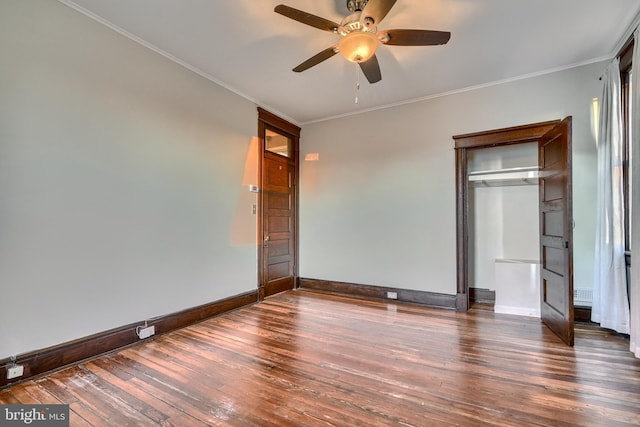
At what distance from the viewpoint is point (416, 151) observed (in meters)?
4.37

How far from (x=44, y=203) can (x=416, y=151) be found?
429 centimetres

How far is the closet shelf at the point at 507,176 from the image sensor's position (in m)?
3.82

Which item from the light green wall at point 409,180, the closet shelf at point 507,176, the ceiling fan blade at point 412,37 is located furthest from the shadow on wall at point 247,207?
the closet shelf at point 507,176

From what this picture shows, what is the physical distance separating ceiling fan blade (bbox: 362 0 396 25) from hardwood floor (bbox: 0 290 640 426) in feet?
8.81

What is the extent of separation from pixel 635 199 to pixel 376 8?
2776 millimetres

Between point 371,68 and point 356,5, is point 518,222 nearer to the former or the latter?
point 371,68

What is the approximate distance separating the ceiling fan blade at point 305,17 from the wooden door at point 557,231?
98.1 inches

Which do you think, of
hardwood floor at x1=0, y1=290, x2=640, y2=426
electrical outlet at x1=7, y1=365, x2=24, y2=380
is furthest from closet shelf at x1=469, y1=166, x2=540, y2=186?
electrical outlet at x1=7, y1=365, x2=24, y2=380

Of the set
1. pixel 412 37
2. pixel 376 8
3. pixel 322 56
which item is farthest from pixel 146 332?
pixel 412 37

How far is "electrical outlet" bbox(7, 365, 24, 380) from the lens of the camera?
2117 mm

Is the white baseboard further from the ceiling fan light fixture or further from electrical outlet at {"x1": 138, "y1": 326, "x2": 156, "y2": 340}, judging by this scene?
electrical outlet at {"x1": 138, "y1": 326, "x2": 156, "y2": 340}

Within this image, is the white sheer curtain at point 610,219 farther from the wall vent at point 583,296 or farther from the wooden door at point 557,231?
the wooden door at point 557,231

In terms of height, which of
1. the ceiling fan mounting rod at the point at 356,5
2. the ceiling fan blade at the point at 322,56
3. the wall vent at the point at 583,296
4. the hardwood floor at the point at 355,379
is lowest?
the hardwood floor at the point at 355,379

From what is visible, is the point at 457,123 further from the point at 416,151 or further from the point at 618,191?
the point at 618,191
